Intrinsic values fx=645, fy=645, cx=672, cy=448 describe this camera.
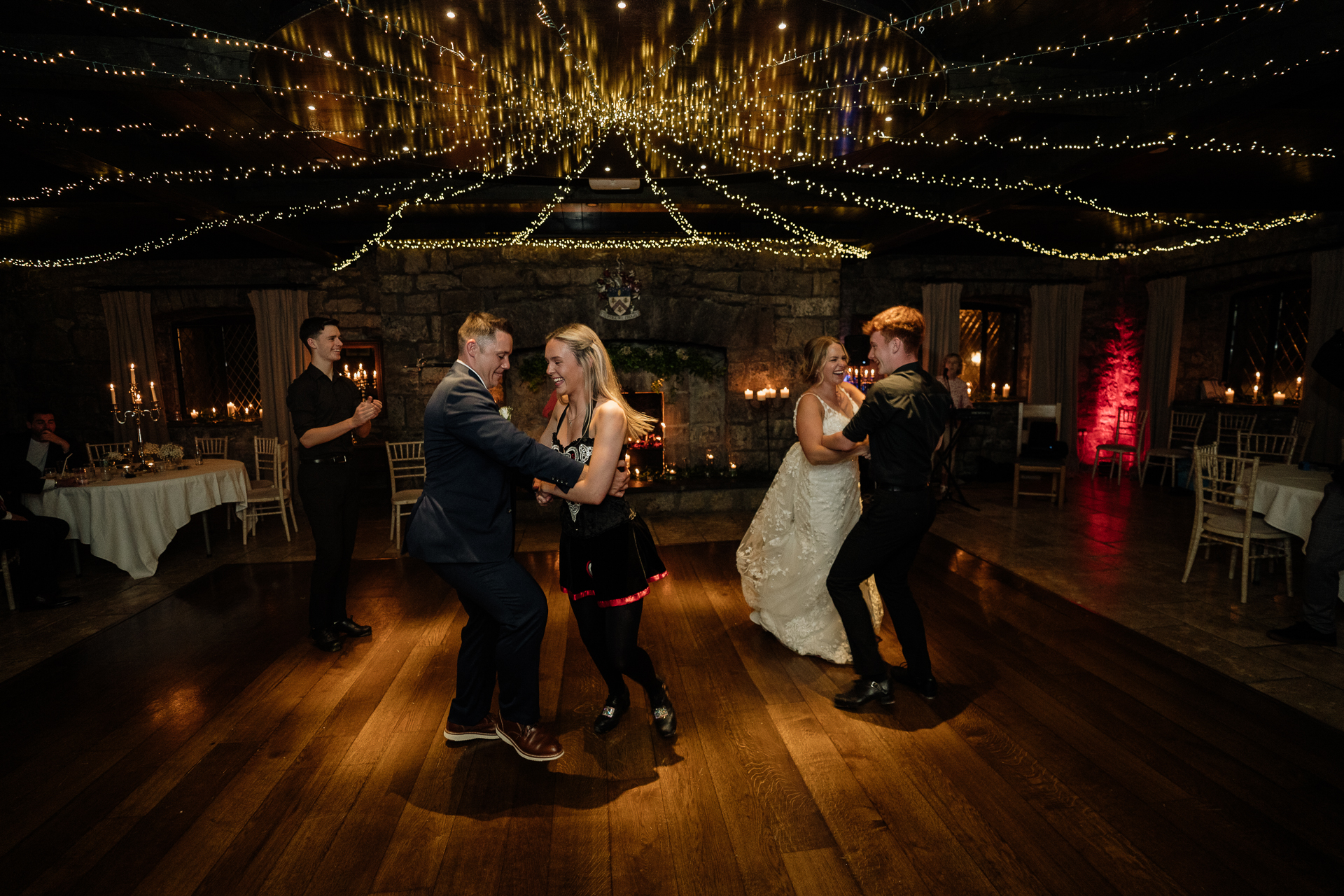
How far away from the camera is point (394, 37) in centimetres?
241

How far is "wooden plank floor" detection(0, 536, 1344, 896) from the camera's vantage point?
1.86 metres

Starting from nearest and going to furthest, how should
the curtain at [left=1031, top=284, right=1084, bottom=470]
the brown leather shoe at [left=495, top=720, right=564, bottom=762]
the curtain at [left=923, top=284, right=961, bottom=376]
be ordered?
the brown leather shoe at [left=495, top=720, right=564, bottom=762], the curtain at [left=923, top=284, right=961, bottom=376], the curtain at [left=1031, top=284, right=1084, bottom=470]

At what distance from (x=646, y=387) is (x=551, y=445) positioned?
199 inches

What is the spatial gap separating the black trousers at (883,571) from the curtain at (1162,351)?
7.41m

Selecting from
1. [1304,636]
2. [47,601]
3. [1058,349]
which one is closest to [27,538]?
[47,601]

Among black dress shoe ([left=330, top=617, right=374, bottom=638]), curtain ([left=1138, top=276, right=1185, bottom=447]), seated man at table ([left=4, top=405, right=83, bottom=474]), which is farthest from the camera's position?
curtain ([left=1138, top=276, right=1185, bottom=447])

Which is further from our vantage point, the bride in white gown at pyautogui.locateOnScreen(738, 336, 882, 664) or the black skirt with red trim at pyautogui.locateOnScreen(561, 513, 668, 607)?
the bride in white gown at pyautogui.locateOnScreen(738, 336, 882, 664)

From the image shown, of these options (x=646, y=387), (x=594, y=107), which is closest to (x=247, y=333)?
(x=646, y=387)

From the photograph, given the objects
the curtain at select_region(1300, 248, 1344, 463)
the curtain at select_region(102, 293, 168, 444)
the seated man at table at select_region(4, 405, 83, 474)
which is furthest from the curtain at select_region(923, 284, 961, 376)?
the curtain at select_region(102, 293, 168, 444)

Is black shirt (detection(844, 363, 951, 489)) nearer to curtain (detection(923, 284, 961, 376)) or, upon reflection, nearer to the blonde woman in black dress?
the blonde woman in black dress

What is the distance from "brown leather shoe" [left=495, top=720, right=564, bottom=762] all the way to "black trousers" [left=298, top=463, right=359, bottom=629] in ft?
4.84

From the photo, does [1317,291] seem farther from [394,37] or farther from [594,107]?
[394,37]

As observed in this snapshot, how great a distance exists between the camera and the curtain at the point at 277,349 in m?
7.75

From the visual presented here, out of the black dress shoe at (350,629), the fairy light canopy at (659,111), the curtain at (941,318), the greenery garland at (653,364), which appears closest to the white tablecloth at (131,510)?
the fairy light canopy at (659,111)
